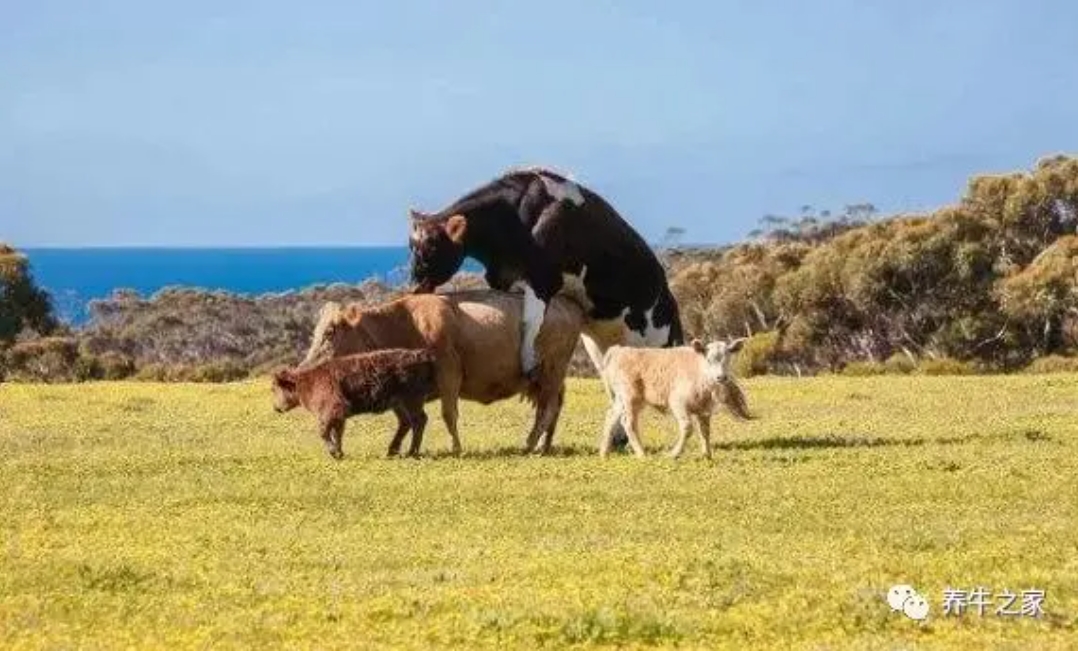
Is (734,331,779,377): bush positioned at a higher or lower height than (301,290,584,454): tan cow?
lower

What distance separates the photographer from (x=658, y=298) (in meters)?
22.9

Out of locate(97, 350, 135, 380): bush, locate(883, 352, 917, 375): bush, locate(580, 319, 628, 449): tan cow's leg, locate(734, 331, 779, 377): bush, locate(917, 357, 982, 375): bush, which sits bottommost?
locate(97, 350, 135, 380): bush

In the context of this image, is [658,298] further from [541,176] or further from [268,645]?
[268,645]

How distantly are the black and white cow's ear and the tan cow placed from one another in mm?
754

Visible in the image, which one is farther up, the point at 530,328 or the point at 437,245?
the point at 437,245

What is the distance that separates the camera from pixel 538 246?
21.4 metres

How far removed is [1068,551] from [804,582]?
234 centimetres

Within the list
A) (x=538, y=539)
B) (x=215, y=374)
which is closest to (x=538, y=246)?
(x=538, y=539)

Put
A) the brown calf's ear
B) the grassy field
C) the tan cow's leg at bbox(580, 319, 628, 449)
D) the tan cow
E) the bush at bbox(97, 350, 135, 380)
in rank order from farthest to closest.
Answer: the bush at bbox(97, 350, 135, 380) → the tan cow's leg at bbox(580, 319, 628, 449) → the tan cow → the brown calf's ear → the grassy field

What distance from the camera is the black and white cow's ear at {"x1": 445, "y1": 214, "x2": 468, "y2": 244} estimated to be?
21.1 meters

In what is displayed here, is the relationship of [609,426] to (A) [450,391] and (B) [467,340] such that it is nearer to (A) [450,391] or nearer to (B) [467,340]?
(A) [450,391]

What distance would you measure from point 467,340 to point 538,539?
7.22 m

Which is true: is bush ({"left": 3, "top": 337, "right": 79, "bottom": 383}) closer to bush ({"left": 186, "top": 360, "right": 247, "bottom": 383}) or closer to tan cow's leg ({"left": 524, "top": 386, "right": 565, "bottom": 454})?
bush ({"left": 186, "top": 360, "right": 247, "bottom": 383})

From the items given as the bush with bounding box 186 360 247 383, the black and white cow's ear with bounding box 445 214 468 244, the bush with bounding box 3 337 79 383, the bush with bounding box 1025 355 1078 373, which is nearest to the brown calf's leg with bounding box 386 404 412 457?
the black and white cow's ear with bounding box 445 214 468 244
